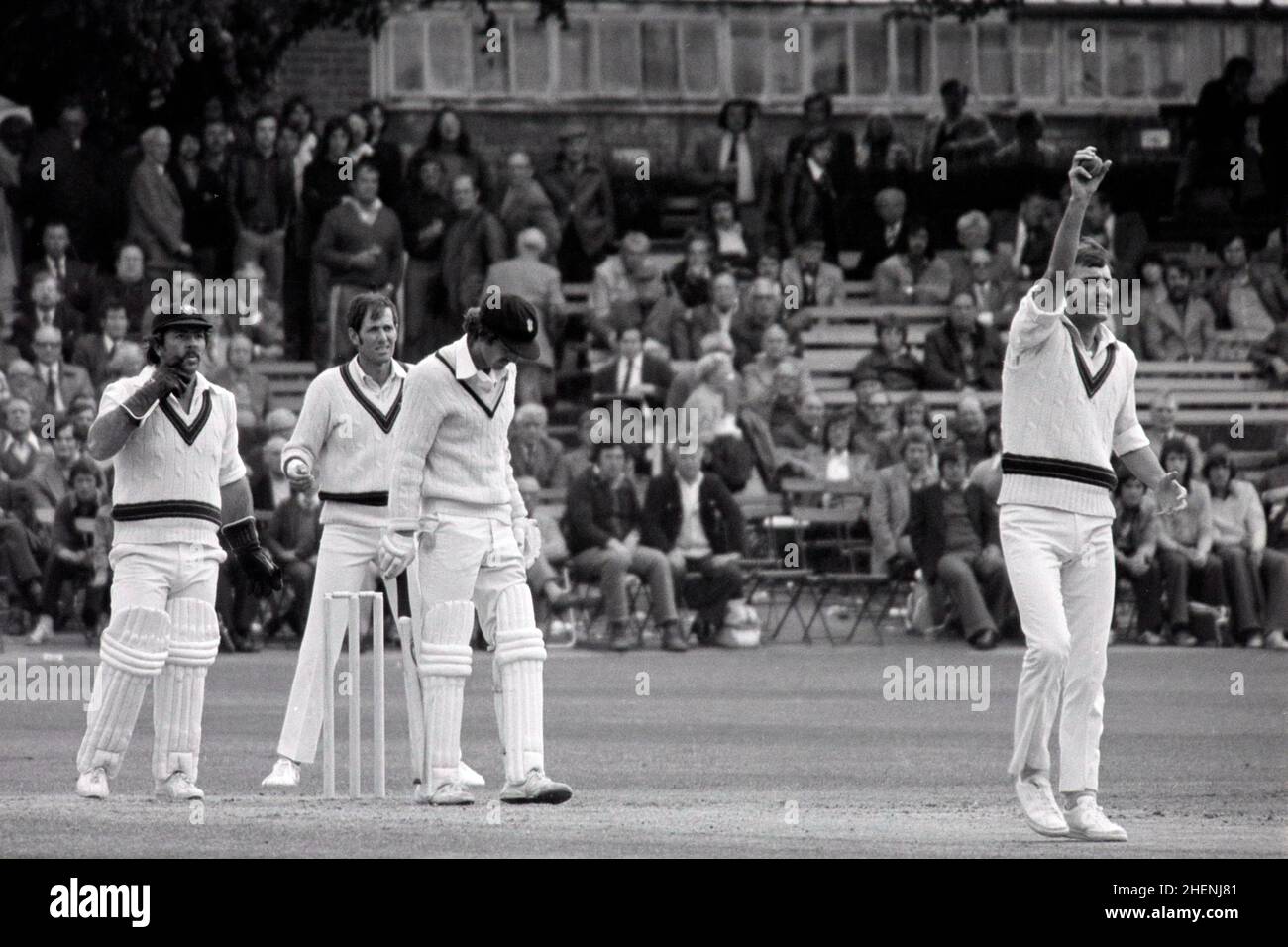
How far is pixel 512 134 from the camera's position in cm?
3428

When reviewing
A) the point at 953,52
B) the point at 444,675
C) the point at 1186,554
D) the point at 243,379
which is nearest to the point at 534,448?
the point at 243,379

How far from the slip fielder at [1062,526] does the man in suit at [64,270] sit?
14.7m

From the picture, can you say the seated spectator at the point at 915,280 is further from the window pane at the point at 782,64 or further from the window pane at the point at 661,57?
the window pane at the point at 661,57

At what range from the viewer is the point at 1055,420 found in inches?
473

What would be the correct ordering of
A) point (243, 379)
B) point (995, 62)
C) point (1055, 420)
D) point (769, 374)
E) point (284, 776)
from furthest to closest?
1. point (995, 62)
2. point (769, 374)
3. point (243, 379)
4. point (284, 776)
5. point (1055, 420)

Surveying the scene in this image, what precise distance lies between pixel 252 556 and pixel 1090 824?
172 inches

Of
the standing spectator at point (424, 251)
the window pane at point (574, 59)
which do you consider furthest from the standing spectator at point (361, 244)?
the window pane at point (574, 59)

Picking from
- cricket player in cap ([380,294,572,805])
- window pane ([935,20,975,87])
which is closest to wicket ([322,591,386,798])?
cricket player in cap ([380,294,572,805])

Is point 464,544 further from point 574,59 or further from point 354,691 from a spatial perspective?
point 574,59

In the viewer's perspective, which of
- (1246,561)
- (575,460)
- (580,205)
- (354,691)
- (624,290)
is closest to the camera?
(354,691)

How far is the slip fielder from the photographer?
11859 millimetres

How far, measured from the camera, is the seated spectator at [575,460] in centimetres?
2392
